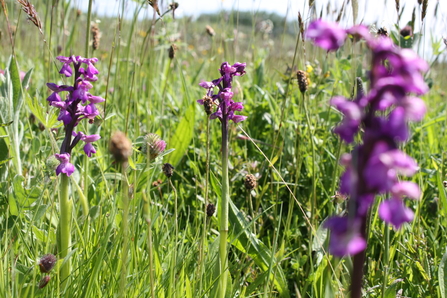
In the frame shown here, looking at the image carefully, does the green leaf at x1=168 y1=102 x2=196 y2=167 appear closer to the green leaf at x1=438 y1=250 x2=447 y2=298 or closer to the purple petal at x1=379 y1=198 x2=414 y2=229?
the green leaf at x1=438 y1=250 x2=447 y2=298

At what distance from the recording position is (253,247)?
163 cm

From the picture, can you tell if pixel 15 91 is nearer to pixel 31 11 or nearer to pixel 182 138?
pixel 31 11

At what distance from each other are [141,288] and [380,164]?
38.8 inches

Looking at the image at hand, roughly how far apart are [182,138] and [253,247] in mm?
821

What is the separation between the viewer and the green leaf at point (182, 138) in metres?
2.26

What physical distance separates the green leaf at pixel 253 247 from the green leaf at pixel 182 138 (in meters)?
0.66

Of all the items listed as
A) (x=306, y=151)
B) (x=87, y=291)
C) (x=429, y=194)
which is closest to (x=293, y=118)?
(x=306, y=151)

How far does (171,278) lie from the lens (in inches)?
48.9

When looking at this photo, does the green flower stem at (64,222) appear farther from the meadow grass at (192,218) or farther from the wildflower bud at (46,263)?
the wildflower bud at (46,263)

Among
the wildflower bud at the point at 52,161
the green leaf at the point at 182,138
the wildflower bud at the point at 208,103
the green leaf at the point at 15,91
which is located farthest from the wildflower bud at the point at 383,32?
the green leaf at the point at 15,91

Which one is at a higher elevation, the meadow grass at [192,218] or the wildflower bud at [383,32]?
the wildflower bud at [383,32]

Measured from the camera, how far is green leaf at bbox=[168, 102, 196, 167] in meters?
2.26

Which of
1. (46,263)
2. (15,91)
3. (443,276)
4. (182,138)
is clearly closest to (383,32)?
(443,276)

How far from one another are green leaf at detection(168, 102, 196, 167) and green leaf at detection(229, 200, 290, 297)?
0.66m
